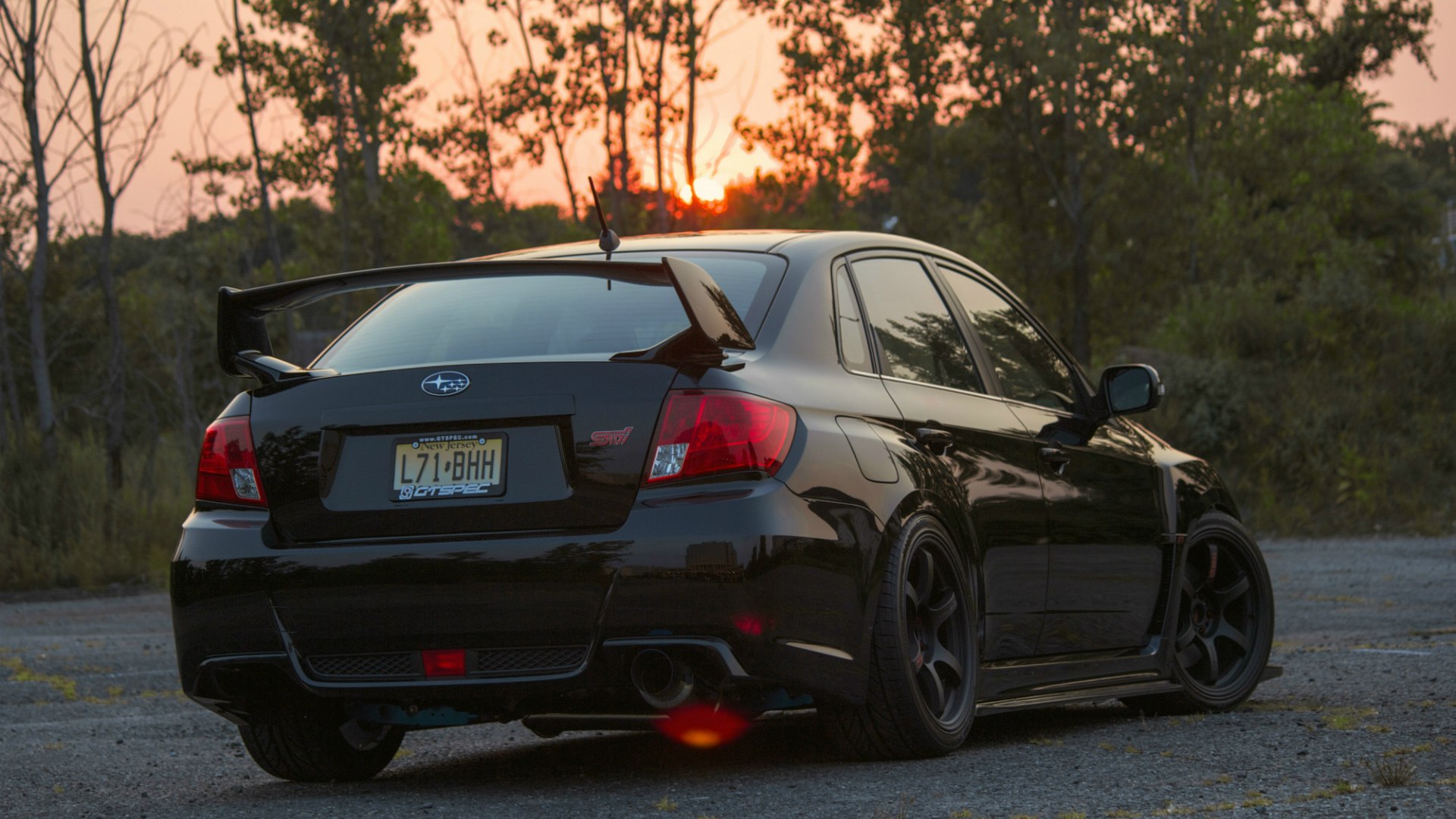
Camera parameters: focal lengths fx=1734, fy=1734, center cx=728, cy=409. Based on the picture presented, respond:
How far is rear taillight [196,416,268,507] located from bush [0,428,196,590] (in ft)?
34.3

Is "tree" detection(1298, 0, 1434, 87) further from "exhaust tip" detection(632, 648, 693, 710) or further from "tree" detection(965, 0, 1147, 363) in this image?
"exhaust tip" detection(632, 648, 693, 710)

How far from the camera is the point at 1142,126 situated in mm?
23094

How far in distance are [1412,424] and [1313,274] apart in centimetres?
1123

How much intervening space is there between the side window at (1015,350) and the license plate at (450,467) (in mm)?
2123

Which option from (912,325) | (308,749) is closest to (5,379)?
(308,749)

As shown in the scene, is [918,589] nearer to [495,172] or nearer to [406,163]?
[495,172]

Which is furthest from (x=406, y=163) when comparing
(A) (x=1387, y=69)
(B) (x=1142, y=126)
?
(A) (x=1387, y=69)

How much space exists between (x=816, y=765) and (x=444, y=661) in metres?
1.11

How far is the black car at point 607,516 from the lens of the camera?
4203 mm

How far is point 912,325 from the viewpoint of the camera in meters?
5.47

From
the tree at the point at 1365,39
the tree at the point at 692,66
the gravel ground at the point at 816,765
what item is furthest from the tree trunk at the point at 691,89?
the tree at the point at 1365,39

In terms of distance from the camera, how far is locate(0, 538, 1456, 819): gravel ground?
159 inches

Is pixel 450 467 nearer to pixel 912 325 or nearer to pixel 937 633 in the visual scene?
pixel 937 633

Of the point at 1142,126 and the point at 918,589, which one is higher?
the point at 1142,126
